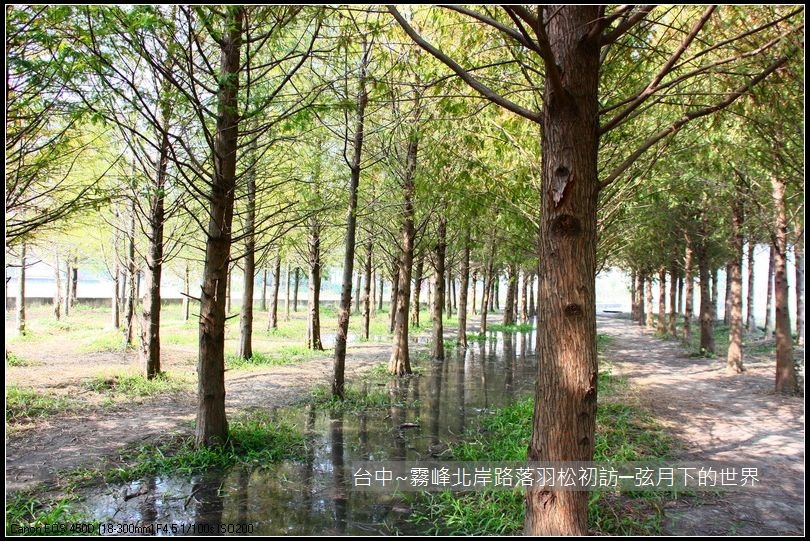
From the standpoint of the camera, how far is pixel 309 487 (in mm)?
5641

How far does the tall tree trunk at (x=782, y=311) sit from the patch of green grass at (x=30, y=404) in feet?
45.0

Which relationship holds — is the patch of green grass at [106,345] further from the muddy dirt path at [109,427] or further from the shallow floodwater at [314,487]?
the shallow floodwater at [314,487]

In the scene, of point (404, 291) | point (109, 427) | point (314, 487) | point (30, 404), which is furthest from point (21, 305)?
point (314, 487)

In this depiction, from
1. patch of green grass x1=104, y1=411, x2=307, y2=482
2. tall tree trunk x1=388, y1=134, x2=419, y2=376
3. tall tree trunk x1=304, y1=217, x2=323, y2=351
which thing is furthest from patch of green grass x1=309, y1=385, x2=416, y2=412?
→ tall tree trunk x1=304, y1=217, x2=323, y2=351

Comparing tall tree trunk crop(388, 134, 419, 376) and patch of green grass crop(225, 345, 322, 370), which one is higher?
tall tree trunk crop(388, 134, 419, 376)

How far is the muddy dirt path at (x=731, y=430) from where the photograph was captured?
4.62m

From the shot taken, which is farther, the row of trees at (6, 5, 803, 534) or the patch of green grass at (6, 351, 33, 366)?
the patch of green grass at (6, 351, 33, 366)

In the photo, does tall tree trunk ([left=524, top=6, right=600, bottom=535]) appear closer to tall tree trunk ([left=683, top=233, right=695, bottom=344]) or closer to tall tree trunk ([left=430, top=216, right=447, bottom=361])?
tall tree trunk ([left=430, top=216, right=447, bottom=361])

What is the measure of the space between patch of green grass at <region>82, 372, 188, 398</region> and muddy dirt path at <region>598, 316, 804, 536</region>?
9.09 metres

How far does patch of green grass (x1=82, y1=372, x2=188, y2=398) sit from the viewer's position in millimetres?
9750

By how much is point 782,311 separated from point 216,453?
11.5 metres

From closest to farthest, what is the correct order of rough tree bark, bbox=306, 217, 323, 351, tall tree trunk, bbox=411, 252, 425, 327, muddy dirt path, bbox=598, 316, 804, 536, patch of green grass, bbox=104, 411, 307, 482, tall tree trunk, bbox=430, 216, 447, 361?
muddy dirt path, bbox=598, 316, 804, 536
patch of green grass, bbox=104, 411, 307, 482
tall tree trunk, bbox=430, 216, 447, 361
rough tree bark, bbox=306, 217, 323, 351
tall tree trunk, bbox=411, 252, 425, 327

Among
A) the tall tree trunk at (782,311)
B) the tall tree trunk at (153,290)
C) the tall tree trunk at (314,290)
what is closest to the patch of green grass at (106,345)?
the tall tree trunk at (153,290)

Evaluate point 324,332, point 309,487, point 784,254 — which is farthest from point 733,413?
point 324,332
